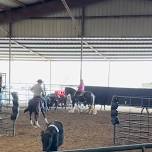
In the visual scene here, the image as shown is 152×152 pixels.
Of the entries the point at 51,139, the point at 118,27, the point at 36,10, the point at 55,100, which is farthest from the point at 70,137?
the point at 36,10

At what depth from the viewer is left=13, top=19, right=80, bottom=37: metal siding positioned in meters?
19.0

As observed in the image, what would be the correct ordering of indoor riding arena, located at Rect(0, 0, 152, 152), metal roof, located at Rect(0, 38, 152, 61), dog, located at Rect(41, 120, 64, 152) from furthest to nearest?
1. metal roof, located at Rect(0, 38, 152, 61)
2. indoor riding arena, located at Rect(0, 0, 152, 152)
3. dog, located at Rect(41, 120, 64, 152)

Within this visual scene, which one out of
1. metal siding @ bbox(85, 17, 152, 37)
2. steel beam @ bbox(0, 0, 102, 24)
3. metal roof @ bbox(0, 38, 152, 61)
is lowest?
metal roof @ bbox(0, 38, 152, 61)

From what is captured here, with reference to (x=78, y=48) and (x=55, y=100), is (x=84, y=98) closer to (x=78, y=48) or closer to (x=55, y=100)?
(x=55, y=100)

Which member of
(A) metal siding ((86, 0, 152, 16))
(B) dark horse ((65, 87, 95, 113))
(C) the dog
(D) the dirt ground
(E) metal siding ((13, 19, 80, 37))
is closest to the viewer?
(C) the dog

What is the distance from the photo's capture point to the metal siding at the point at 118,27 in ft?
59.6

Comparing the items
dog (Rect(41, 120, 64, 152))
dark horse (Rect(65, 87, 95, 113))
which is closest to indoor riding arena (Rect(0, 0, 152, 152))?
dark horse (Rect(65, 87, 95, 113))

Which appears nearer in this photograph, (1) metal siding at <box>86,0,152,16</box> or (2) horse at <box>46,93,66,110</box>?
(2) horse at <box>46,93,66,110</box>

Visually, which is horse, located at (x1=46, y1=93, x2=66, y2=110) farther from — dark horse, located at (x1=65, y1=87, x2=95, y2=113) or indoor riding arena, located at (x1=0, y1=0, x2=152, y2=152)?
dark horse, located at (x1=65, y1=87, x2=95, y2=113)

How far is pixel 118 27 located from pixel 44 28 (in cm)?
362

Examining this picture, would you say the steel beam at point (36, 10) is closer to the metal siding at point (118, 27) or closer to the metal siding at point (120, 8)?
the metal siding at point (120, 8)

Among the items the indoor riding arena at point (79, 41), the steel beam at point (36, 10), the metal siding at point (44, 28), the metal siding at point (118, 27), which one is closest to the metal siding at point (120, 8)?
the indoor riding arena at point (79, 41)

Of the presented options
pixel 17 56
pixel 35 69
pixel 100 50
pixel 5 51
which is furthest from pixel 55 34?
pixel 35 69

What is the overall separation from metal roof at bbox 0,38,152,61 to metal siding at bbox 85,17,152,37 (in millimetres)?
593
